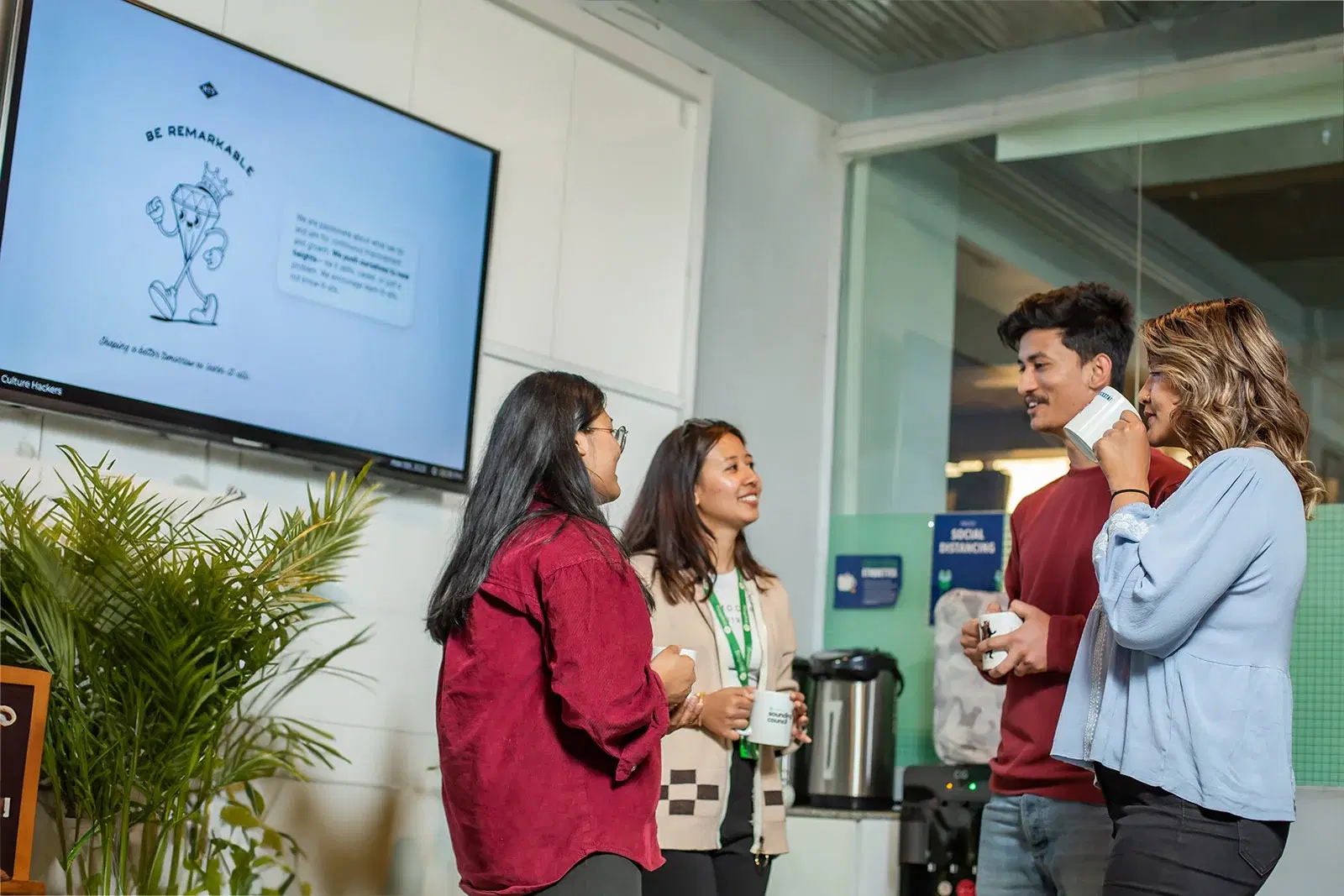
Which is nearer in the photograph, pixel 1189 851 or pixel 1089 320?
pixel 1189 851

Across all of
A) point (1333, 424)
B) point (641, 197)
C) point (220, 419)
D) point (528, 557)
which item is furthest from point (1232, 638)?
point (641, 197)

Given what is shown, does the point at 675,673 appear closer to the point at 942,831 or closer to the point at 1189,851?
the point at 1189,851

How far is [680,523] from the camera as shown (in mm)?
Answer: 2955

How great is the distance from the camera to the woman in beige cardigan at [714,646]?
2.62 m

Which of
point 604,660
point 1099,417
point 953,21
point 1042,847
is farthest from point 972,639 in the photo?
point 953,21

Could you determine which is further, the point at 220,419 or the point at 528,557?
the point at 220,419

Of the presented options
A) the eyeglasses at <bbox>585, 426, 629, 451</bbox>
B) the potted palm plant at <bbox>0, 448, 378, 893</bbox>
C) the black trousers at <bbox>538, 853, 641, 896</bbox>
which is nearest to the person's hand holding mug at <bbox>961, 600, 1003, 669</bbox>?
the eyeglasses at <bbox>585, 426, 629, 451</bbox>

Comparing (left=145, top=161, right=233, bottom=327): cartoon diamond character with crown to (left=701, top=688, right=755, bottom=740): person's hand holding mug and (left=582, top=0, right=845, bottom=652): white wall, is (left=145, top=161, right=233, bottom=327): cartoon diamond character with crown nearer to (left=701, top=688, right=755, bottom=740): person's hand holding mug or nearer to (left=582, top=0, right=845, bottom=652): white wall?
(left=701, top=688, right=755, bottom=740): person's hand holding mug

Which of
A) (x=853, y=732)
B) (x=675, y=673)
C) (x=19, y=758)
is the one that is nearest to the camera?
(x=675, y=673)

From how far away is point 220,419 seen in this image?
10.3 feet

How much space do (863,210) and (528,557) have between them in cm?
343

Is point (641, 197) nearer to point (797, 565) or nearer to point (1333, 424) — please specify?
point (797, 565)

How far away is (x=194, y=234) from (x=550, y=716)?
168 centimetres

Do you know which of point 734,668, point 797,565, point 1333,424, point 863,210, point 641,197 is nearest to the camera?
point 734,668
